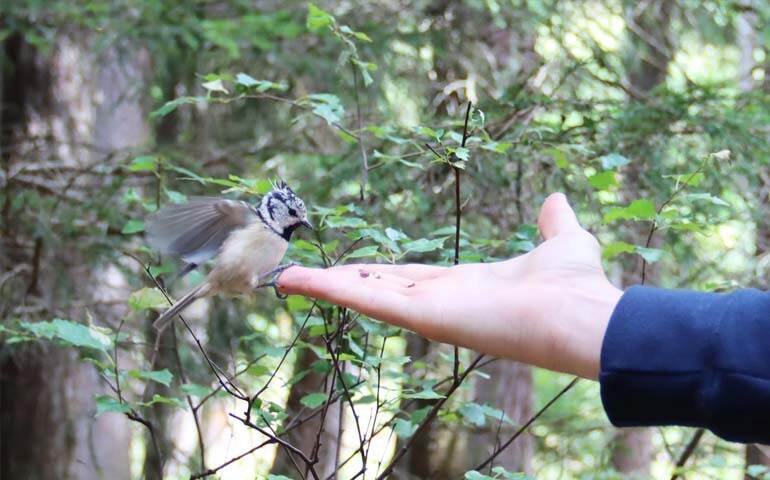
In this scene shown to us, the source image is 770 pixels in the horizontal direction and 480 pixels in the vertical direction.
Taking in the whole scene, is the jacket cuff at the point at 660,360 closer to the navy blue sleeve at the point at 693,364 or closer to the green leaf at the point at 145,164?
the navy blue sleeve at the point at 693,364

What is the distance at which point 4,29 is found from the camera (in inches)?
233

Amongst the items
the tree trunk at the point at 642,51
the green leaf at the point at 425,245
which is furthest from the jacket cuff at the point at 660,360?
the tree trunk at the point at 642,51

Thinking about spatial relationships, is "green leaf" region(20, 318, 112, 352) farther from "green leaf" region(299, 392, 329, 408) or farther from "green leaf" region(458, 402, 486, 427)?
"green leaf" region(458, 402, 486, 427)

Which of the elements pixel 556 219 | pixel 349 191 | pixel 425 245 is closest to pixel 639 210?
pixel 556 219

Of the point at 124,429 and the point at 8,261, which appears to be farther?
the point at 124,429

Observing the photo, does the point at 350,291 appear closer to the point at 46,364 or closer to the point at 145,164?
the point at 145,164

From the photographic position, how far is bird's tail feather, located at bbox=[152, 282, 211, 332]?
297cm

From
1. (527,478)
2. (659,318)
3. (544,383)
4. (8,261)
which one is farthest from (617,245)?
(544,383)

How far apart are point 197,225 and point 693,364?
6.51 feet

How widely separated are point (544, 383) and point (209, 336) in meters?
5.41

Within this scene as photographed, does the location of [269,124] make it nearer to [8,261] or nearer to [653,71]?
[8,261]

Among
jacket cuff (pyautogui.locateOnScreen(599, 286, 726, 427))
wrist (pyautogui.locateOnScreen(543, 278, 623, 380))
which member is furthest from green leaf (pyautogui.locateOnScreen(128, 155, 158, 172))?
jacket cuff (pyautogui.locateOnScreen(599, 286, 726, 427))

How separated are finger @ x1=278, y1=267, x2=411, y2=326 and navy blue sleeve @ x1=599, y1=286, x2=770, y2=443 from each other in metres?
0.54

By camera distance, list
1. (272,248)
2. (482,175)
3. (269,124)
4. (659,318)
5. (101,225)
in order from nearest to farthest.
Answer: (659,318) < (272,248) < (482,175) < (101,225) < (269,124)
